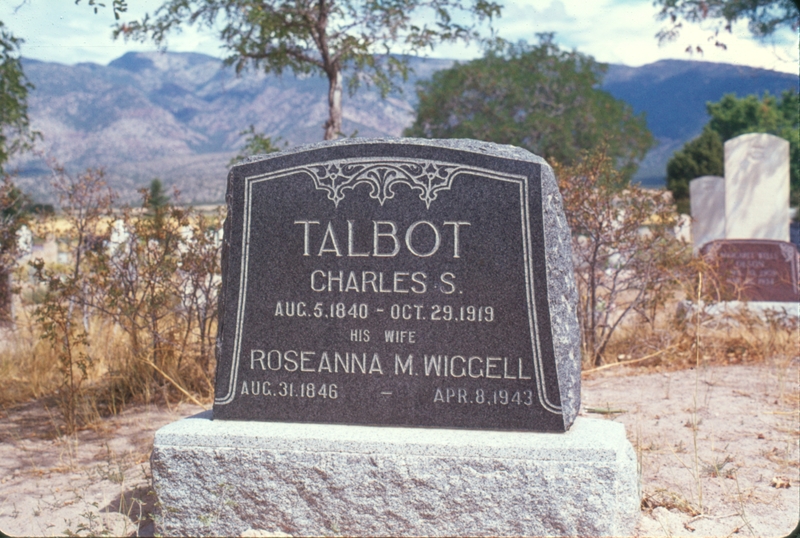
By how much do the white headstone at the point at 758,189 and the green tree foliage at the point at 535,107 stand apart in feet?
44.7

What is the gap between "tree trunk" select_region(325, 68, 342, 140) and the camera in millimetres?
8273

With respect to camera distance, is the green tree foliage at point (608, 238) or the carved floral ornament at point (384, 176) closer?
the carved floral ornament at point (384, 176)

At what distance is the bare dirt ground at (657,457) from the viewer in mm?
3576

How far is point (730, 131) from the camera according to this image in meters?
47.9

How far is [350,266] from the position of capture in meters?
3.58

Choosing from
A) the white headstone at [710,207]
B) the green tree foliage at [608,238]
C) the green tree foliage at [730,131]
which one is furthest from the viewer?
the green tree foliage at [730,131]

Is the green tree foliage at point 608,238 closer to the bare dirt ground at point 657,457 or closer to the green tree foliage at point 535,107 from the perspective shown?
the bare dirt ground at point 657,457

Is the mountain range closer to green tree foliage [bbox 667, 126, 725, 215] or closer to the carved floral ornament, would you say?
green tree foliage [bbox 667, 126, 725, 215]

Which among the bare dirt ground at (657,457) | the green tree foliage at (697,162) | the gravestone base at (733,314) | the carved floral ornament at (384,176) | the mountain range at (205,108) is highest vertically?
the mountain range at (205,108)

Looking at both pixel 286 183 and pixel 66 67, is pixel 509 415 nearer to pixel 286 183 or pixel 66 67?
pixel 286 183

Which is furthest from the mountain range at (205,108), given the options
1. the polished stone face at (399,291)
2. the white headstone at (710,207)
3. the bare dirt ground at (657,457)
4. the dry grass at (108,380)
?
the polished stone face at (399,291)

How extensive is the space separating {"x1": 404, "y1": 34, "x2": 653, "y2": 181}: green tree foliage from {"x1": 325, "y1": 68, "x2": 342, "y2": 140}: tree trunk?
16.6 m

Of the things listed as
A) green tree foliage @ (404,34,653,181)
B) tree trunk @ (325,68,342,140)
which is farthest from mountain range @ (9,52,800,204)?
tree trunk @ (325,68,342,140)

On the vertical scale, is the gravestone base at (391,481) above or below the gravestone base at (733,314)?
below
